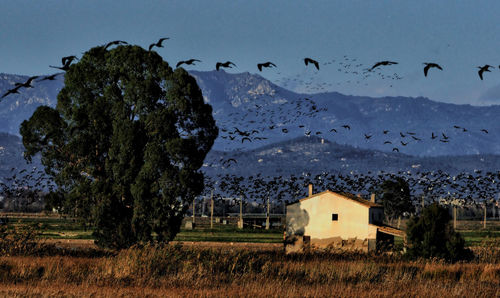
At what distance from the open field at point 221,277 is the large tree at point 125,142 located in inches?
551

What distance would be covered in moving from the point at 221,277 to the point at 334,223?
42.8m

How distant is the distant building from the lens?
68.3 meters

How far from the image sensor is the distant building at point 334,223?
2689 inches

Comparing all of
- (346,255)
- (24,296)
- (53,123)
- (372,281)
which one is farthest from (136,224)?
(24,296)

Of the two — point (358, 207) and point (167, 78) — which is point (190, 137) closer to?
point (167, 78)

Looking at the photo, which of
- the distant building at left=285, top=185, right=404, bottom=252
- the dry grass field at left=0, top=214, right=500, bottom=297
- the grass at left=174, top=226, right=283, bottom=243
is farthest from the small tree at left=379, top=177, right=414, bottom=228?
the dry grass field at left=0, top=214, right=500, bottom=297

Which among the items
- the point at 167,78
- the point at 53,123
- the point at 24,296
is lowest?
the point at 24,296

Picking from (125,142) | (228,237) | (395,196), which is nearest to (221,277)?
(125,142)

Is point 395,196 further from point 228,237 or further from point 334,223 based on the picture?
point 334,223

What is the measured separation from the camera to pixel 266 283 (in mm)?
25844

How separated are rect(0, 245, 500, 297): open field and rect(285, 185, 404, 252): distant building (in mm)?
34033

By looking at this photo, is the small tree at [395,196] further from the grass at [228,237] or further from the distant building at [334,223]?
the distant building at [334,223]

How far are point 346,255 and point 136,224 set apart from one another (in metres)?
14.5

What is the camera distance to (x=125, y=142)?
47406 millimetres
